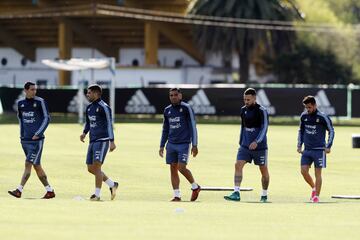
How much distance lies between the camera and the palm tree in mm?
80812

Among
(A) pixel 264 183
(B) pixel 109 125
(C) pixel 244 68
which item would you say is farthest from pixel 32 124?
(C) pixel 244 68

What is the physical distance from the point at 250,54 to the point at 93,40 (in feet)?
38.0

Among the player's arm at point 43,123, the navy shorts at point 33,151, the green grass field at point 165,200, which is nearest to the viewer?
the green grass field at point 165,200

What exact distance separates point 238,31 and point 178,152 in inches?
2380

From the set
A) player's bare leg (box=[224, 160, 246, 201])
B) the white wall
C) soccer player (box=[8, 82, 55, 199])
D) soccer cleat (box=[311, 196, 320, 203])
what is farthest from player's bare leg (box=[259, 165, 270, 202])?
the white wall

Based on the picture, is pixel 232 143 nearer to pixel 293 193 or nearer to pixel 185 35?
pixel 293 193

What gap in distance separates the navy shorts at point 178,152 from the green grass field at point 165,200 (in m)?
0.72

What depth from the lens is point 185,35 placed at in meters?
85.6

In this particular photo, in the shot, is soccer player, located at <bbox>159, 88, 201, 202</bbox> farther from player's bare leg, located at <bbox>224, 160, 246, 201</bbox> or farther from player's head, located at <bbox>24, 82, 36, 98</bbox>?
player's head, located at <bbox>24, 82, 36, 98</bbox>

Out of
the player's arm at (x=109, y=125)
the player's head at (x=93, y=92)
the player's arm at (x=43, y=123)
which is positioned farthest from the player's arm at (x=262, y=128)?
the player's arm at (x=43, y=123)

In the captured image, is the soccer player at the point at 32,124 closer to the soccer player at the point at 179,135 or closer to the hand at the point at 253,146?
the soccer player at the point at 179,135

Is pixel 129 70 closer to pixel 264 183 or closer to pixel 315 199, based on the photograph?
pixel 264 183

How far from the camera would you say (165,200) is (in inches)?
804

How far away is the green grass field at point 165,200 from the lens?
1365 centimetres
